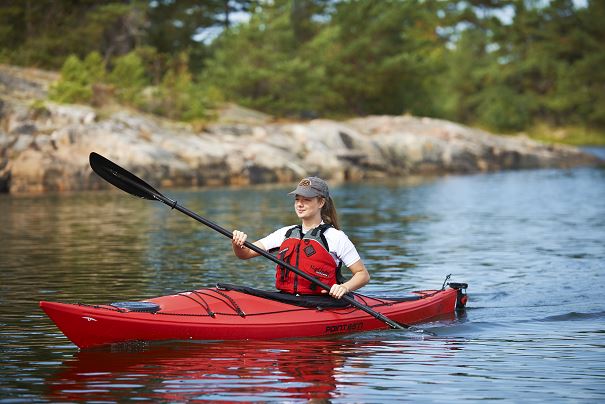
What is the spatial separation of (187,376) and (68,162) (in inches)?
842

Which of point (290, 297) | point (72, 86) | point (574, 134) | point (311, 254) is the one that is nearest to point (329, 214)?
point (311, 254)

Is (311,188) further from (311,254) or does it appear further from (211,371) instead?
(211,371)

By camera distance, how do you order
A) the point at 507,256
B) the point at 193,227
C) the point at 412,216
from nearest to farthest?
the point at 507,256 < the point at 193,227 < the point at 412,216

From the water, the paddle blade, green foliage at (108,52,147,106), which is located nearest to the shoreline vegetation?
green foliage at (108,52,147,106)

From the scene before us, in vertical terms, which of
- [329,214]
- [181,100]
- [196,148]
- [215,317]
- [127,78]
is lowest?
[215,317]

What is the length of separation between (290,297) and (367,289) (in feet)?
9.63

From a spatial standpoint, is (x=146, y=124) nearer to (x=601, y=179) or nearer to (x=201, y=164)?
(x=201, y=164)

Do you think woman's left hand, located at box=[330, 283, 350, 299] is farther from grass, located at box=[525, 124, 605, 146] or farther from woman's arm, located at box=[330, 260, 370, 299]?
grass, located at box=[525, 124, 605, 146]

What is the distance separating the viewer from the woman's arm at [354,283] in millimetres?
7445

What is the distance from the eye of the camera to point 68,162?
27016 millimetres

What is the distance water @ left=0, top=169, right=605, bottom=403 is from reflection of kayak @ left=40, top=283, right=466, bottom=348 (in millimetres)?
106

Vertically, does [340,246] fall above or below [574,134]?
below

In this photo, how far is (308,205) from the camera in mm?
7430

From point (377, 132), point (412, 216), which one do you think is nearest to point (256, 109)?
point (377, 132)
